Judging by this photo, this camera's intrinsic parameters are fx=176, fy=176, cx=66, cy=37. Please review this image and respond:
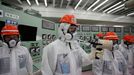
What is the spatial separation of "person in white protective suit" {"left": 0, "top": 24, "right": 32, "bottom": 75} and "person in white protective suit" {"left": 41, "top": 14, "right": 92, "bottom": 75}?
0.53 meters

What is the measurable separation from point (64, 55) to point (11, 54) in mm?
848

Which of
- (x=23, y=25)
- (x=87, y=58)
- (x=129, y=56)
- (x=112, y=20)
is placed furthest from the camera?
(x=112, y=20)

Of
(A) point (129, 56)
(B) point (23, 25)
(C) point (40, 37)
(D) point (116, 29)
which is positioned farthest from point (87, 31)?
(B) point (23, 25)

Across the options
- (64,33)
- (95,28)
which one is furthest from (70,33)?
(95,28)

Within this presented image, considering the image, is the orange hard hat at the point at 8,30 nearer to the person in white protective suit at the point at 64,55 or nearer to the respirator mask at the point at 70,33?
the person in white protective suit at the point at 64,55

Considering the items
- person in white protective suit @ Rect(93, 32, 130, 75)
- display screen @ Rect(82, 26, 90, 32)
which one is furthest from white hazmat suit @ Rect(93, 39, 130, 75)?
display screen @ Rect(82, 26, 90, 32)

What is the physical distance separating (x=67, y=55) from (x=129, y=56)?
13.2ft

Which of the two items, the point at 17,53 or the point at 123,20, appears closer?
the point at 17,53

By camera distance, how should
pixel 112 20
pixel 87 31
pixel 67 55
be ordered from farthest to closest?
pixel 112 20
pixel 87 31
pixel 67 55

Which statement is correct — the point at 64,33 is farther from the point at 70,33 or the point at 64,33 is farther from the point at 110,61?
the point at 110,61

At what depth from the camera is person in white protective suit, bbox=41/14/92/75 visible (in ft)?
8.23

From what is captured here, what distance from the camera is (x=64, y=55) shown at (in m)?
2.62

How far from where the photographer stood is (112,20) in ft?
36.6

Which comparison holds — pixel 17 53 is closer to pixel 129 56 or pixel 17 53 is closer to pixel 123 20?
pixel 129 56
